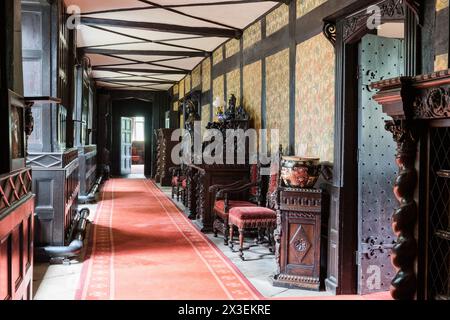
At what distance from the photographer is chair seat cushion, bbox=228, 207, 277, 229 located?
6195 millimetres

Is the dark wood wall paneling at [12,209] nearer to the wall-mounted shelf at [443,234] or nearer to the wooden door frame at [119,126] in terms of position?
the wall-mounted shelf at [443,234]

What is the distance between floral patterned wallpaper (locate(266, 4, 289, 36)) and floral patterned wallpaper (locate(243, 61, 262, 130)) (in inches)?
25.8

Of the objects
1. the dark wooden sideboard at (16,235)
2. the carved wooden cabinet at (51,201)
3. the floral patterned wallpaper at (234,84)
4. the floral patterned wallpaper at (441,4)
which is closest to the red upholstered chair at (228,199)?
the floral patterned wallpaper at (234,84)

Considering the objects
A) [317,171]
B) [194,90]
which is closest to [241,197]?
[317,171]

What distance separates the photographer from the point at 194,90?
13039 millimetres

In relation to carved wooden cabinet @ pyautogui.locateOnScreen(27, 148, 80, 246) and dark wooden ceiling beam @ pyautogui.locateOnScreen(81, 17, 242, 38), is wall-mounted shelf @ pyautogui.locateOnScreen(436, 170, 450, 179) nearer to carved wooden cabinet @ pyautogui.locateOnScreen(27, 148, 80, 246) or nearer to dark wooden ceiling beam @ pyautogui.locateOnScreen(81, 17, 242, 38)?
carved wooden cabinet @ pyautogui.locateOnScreen(27, 148, 80, 246)

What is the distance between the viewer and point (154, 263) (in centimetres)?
578

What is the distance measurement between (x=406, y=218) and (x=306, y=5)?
357 centimetres

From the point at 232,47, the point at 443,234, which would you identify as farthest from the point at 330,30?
the point at 232,47

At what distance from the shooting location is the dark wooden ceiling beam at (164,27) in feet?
25.7

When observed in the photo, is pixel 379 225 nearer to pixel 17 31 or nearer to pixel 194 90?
pixel 17 31

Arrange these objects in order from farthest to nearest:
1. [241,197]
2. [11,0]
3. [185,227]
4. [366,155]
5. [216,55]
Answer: [216,55] → [185,227] → [241,197] → [366,155] → [11,0]

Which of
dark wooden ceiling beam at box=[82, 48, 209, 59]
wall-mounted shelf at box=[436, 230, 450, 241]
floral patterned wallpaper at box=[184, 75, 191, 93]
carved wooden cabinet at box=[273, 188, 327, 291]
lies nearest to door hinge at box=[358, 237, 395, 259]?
carved wooden cabinet at box=[273, 188, 327, 291]

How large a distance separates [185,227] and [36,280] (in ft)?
11.5
